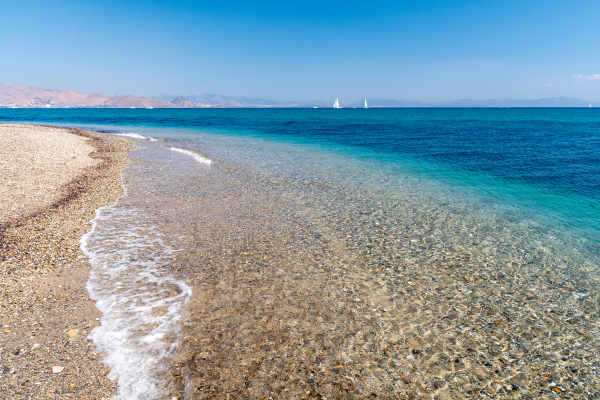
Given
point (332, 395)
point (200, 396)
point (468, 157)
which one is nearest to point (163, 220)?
point (200, 396)

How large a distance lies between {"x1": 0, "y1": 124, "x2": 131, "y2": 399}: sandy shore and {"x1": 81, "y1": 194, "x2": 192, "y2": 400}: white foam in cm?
20

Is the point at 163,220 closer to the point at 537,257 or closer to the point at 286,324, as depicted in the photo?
the point at 286,324

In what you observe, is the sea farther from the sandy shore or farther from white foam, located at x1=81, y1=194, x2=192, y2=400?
the sandy shore

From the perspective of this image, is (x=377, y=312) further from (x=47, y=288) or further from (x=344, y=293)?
(x=47, y=288)

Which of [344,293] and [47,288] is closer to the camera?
[47,288]

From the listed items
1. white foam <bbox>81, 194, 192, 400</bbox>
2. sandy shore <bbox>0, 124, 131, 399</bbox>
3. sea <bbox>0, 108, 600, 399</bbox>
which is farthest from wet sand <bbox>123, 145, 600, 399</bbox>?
sandy shore <bbox>0, 124, 131, 399</bbox>

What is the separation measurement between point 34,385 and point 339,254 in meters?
6.28

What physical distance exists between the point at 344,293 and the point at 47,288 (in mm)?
5918

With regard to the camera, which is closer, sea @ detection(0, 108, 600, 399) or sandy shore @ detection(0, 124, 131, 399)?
sandy shore @ detection(0, 124, 131, 399)

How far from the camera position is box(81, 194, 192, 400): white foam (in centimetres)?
463

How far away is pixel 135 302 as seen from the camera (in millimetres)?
6262

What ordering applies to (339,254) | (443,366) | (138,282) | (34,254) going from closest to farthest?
1. (443,366)
2. (138,282)
3. (34,254)
4. (339,254)

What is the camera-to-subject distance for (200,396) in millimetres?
4258

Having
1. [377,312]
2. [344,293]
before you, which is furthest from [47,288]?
[377,312]
